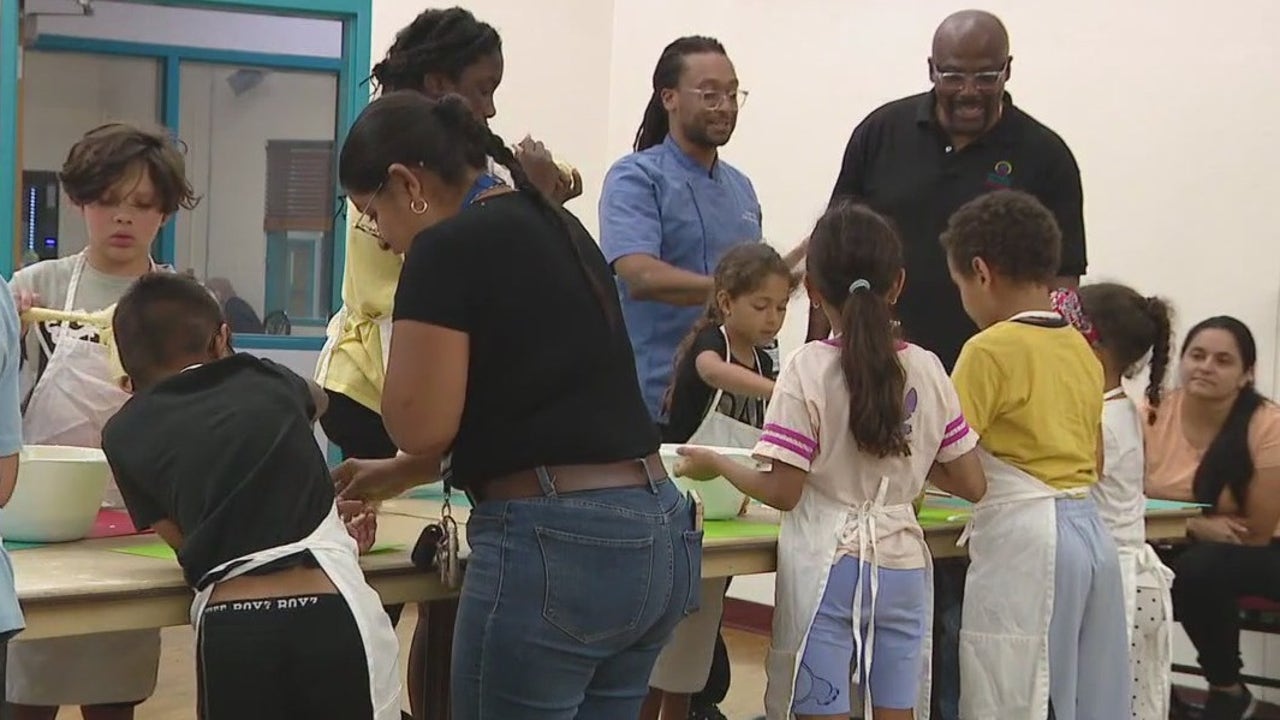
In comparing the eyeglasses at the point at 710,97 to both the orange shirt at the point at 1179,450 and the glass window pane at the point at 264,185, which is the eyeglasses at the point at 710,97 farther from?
the glass window pane at the point at 264,185

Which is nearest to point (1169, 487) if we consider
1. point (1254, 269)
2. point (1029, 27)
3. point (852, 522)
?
point (1254, 269)

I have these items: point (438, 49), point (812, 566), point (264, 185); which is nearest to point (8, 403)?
point (438, 49)

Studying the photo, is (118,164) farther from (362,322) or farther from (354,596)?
(354,596)

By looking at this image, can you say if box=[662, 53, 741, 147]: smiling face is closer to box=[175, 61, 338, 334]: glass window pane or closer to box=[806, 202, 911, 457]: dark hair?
box=[806, 202, 911, 457]: dark hair

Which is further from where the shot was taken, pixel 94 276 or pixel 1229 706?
pixel 1229 706

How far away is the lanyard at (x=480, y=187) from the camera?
1841mm

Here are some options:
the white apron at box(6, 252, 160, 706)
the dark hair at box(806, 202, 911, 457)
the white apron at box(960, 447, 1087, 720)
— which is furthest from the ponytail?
the white apron at box(6, 252, 160, 706)

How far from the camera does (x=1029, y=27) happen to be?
4867 millimetres

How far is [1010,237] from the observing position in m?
2.75

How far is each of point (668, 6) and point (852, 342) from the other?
12.7 feet

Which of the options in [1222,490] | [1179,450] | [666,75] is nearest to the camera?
[666,75]

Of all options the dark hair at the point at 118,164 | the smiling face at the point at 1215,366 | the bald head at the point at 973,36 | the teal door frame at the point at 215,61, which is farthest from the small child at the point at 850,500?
the teal door frame at the point at 215,61

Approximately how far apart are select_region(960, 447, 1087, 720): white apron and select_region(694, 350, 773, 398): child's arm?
1.65ft

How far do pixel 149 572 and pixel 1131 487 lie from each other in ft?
6.48
